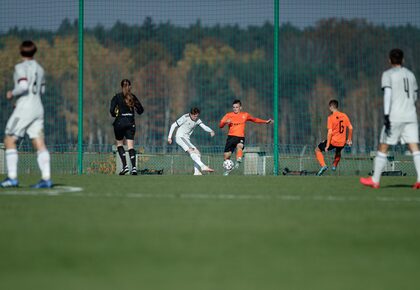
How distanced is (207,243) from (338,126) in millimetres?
15483

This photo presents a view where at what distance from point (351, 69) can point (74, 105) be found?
9372 mm

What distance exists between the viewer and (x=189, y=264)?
4562 mm

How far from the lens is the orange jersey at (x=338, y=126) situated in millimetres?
20391

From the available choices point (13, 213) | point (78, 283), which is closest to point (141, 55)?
point (13, 213)

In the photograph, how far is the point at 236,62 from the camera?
84.4 feet

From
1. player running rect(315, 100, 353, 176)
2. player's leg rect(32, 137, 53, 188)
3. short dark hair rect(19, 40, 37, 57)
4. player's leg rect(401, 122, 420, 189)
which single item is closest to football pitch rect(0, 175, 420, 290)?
player's leg rect(32, 137, 53, 188)

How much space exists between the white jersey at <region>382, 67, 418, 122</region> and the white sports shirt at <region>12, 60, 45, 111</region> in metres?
4.63

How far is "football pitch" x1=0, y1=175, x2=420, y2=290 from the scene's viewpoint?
416 centimetres

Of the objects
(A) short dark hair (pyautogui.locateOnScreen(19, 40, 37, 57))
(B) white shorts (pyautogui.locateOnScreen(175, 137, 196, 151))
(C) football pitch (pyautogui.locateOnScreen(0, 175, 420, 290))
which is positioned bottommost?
(C) football pitch (pyautogui.locateOnScreen(0, 175, 420, 290))

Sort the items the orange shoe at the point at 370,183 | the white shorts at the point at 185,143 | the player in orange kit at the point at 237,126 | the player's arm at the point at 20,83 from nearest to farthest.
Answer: the player's arm at the point at 20,83 < the orange shoe at the point at 370,183 < the player in orange kit at the point at 237,126 < the white shorts at the point at 185,143

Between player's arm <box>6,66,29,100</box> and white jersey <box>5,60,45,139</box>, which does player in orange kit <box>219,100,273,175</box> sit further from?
player's arm <box>6,66,29,100</box>

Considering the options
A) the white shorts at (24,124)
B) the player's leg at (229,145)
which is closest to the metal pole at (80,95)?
the player's leg at (229,145)

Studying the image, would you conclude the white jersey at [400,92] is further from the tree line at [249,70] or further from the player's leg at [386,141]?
the tree line at [249,70]

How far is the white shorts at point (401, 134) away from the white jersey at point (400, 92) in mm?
86
